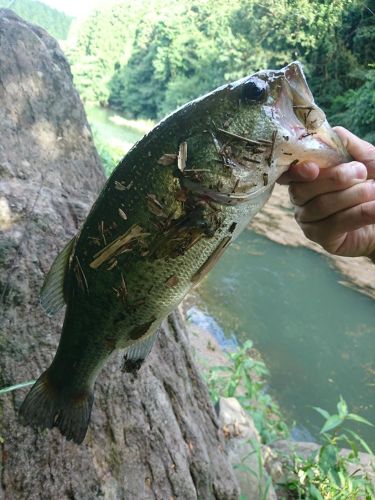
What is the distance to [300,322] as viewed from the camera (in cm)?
914

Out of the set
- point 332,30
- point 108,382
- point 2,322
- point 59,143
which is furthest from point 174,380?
point 332,30

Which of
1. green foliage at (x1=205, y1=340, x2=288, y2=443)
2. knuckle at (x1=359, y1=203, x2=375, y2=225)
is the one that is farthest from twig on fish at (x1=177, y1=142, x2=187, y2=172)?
green foliage at (x1=205, y1=340, x2=288, y2=443)

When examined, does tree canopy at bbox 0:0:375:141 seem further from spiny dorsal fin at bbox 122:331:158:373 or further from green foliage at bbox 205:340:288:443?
spiny dorsal fin at bbox 122:331:158:373

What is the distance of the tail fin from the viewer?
1500 mm

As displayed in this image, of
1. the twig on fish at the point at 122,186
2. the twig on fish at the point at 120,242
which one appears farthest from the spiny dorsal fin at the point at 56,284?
the twig on fish at the point at 122,186

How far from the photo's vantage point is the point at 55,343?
220 cm

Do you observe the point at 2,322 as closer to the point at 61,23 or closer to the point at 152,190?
the point at 152,190

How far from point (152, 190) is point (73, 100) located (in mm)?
2906

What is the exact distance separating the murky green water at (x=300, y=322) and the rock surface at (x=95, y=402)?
421cm

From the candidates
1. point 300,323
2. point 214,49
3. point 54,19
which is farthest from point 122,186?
point 54,19

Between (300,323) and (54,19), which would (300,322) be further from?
(54,19)

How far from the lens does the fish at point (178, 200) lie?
1329 mm

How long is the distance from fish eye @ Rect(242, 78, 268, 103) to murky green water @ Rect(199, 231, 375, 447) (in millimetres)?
5687

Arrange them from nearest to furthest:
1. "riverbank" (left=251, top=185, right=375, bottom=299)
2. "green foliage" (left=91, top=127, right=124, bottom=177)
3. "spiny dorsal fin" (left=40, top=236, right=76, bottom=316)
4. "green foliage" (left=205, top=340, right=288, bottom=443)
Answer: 1. "spiny dorsal fin" (left=40, top=236, right=76, bottom=316)
2. "green foliage" (left=205, top=340, right=288, bottom=443)
3. "green foliage" (left=91, top=127, right=124, bottom=177)
4. "riverbank" (left=251, top=185, right=375, bottom=299)
